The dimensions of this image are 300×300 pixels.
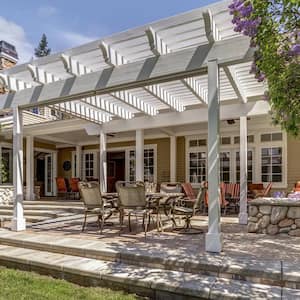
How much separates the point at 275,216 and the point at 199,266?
2714 mm

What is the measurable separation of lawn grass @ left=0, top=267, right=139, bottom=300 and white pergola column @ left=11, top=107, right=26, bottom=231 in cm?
240

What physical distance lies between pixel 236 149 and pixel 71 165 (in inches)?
306

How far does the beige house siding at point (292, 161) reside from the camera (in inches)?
385

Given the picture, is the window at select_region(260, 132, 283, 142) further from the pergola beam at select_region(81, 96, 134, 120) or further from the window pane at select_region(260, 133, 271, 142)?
the pergola beam at select_region(81, 96, 134, 120)

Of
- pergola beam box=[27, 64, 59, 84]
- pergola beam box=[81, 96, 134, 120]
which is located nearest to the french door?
pergola beam box=[81, 96, 134, 120]

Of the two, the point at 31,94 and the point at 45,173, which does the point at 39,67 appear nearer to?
the point at 31,94

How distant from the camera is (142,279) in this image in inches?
153

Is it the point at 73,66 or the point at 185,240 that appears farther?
the point at 73,66

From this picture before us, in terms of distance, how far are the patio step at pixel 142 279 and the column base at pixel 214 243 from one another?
698 millimetres

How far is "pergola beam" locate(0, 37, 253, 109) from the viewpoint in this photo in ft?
15.6

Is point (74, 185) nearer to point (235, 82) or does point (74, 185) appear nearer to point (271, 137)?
point (271, 137)

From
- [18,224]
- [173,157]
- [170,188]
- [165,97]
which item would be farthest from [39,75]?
[173,157]

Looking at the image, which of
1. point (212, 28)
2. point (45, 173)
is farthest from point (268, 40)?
point (45, 173)

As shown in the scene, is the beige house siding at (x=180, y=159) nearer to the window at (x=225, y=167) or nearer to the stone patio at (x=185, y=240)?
the window at (x=225, y=167)
